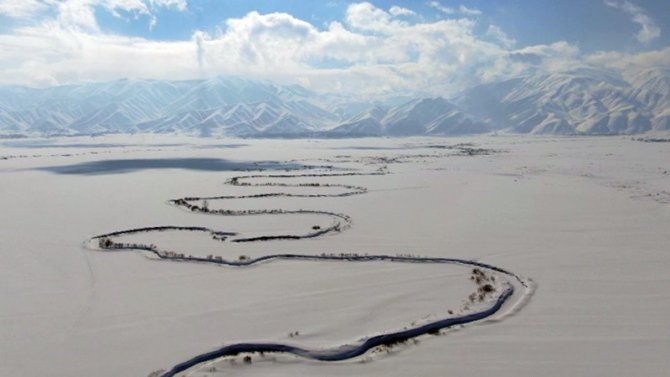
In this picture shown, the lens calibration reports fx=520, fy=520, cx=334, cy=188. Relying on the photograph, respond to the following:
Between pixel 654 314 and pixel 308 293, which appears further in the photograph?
pixel 308 293

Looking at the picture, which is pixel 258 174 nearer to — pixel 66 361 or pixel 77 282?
pixel 77 282

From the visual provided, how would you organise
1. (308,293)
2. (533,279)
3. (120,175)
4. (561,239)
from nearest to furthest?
(308,293), (533,279), (561,239), (120,175)

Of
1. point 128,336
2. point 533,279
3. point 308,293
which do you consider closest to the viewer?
point 128,336

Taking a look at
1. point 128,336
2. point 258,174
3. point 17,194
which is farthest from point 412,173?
point 128,336

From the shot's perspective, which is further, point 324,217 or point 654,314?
point 324,217

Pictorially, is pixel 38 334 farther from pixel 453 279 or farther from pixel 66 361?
pixel 453 279

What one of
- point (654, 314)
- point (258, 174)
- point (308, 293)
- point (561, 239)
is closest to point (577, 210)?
point (561, 239)
